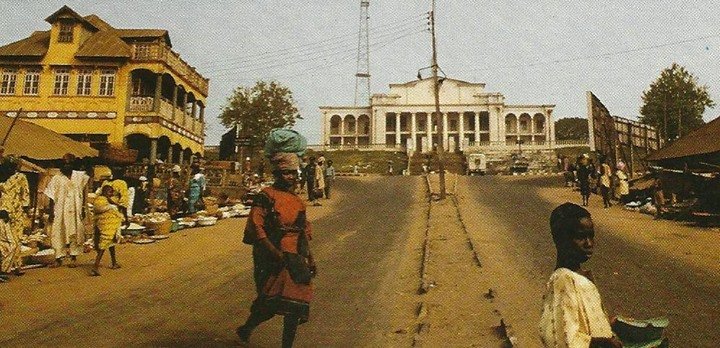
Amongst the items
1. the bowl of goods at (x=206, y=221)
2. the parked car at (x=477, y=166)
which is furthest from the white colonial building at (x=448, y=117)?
the bowl of goods at (x=206, y=221)

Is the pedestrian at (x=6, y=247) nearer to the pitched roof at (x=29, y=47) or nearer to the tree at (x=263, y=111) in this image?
the pitched roof at (x=29, y=47)

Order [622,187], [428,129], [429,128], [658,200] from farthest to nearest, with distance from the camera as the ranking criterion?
[428,129] → [429,128] → [622,187] → [658,200]

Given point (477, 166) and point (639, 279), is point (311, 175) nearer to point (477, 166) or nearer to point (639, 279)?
point (639, 279)

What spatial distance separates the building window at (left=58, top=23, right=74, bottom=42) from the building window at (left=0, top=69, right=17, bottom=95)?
2.96 m

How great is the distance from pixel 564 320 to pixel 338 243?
30.6 feet

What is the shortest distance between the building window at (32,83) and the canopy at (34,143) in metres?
12.1

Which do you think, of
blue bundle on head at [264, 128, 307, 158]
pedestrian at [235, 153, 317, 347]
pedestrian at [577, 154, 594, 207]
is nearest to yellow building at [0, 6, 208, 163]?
pedestrian at [577, 154, 594, 207]

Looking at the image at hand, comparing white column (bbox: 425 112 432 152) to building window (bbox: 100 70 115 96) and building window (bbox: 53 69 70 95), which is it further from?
building window (bbox: 53 69 70 95)

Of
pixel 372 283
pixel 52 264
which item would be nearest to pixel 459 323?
pixel 372 283

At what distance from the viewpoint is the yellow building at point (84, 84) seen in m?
26.0

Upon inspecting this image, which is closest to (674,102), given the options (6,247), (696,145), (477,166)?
(477,166)

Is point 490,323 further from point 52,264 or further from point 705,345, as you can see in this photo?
point 52,264

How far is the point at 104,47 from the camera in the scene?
87.7ft

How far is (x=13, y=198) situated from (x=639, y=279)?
991cm
